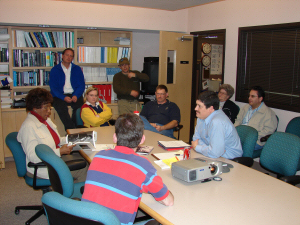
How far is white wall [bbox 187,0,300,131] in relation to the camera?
3.90 m

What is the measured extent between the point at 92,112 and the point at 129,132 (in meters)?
2.59

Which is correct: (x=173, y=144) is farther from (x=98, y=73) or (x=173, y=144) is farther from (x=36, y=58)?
(x=36, y=58)

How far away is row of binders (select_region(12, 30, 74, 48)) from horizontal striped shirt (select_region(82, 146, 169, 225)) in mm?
4253

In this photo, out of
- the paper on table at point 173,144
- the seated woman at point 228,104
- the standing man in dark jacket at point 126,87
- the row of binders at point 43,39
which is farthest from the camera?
the standing man in dark jacket at point 126,87

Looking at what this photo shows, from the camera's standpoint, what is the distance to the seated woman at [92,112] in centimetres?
405

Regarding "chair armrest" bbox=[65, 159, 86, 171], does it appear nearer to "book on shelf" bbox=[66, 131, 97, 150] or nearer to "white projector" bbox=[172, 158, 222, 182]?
"book on shelf" bbox=[66, 131, 97, 150]

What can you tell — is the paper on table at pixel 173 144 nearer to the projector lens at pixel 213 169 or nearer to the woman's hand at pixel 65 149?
the projector lens at pixel 213 169

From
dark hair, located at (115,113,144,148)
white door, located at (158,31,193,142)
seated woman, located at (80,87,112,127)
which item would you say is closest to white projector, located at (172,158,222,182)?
dark hair, located at (115,113,144,148)

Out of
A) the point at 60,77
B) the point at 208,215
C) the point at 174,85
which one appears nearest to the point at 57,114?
the point at 60,77

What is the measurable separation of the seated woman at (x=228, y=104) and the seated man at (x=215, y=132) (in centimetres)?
177

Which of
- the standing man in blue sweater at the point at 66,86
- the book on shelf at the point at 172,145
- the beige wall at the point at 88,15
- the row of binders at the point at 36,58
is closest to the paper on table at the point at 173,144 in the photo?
the book on shelf at the point at 172,145

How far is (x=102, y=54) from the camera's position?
18.4ft

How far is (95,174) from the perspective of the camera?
1.50 m

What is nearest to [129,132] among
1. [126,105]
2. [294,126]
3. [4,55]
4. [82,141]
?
[82,141]
